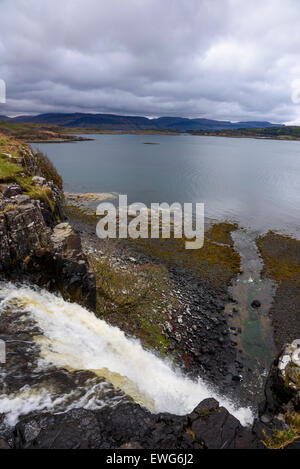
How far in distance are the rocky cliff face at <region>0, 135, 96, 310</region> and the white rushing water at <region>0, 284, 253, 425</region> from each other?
1.06 meters

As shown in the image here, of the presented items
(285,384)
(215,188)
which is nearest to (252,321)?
(285,384)

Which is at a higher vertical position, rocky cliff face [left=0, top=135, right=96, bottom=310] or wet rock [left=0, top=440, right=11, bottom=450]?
rocky cliff face [left=0, top=135, right=96, bottom=310]

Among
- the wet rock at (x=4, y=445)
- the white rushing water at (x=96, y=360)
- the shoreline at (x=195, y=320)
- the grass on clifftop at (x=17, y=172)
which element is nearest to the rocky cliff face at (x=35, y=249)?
the grass on clifftop at (x=17, y=172)

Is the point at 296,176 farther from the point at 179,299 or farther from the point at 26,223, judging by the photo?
the point at 26,223

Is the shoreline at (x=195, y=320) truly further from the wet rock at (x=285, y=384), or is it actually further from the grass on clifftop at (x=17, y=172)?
the grass on clifftop at (x=17, y=172)

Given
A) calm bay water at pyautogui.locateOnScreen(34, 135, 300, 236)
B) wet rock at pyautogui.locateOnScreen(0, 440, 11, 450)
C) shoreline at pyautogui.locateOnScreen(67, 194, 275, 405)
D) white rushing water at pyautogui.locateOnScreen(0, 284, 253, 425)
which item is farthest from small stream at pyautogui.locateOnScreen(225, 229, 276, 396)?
calm bay water at pyautogui.locateOnScreen(34, 135, 300, 236)

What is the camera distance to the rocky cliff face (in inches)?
610

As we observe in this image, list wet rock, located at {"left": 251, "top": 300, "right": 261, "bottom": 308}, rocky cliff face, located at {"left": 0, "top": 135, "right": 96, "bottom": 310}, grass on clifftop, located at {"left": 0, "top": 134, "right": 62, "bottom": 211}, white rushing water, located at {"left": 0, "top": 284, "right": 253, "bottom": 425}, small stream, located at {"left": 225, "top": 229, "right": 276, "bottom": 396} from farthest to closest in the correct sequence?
wet rock, located at {"left": 251, "top": 300, "right": 261, "bottom": 308} → grass on clifftop, located at {"left": 0, "top": 134, "right": 62, "bottom": 211} → small stream, located at {"left": 225, "top": 229, "right": 276, "bottom": 396} → rocky cliff face, located at {"left": 0, "top": 135, "right": 96, "bottom": 310} → white rushing water, located at {"left": 0, "top": 284, "right": 253, "bottom": 425}

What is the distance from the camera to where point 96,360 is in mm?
12789

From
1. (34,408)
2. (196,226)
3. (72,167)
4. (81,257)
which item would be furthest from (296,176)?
(34,408)

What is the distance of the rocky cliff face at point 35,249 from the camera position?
15500 millimetres

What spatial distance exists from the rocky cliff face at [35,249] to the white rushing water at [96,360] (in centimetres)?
106

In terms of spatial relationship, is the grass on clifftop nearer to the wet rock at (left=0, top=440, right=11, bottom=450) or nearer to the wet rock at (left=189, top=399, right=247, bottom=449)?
the wet rock at (left=0, top=440, right=11, bottom=450)
